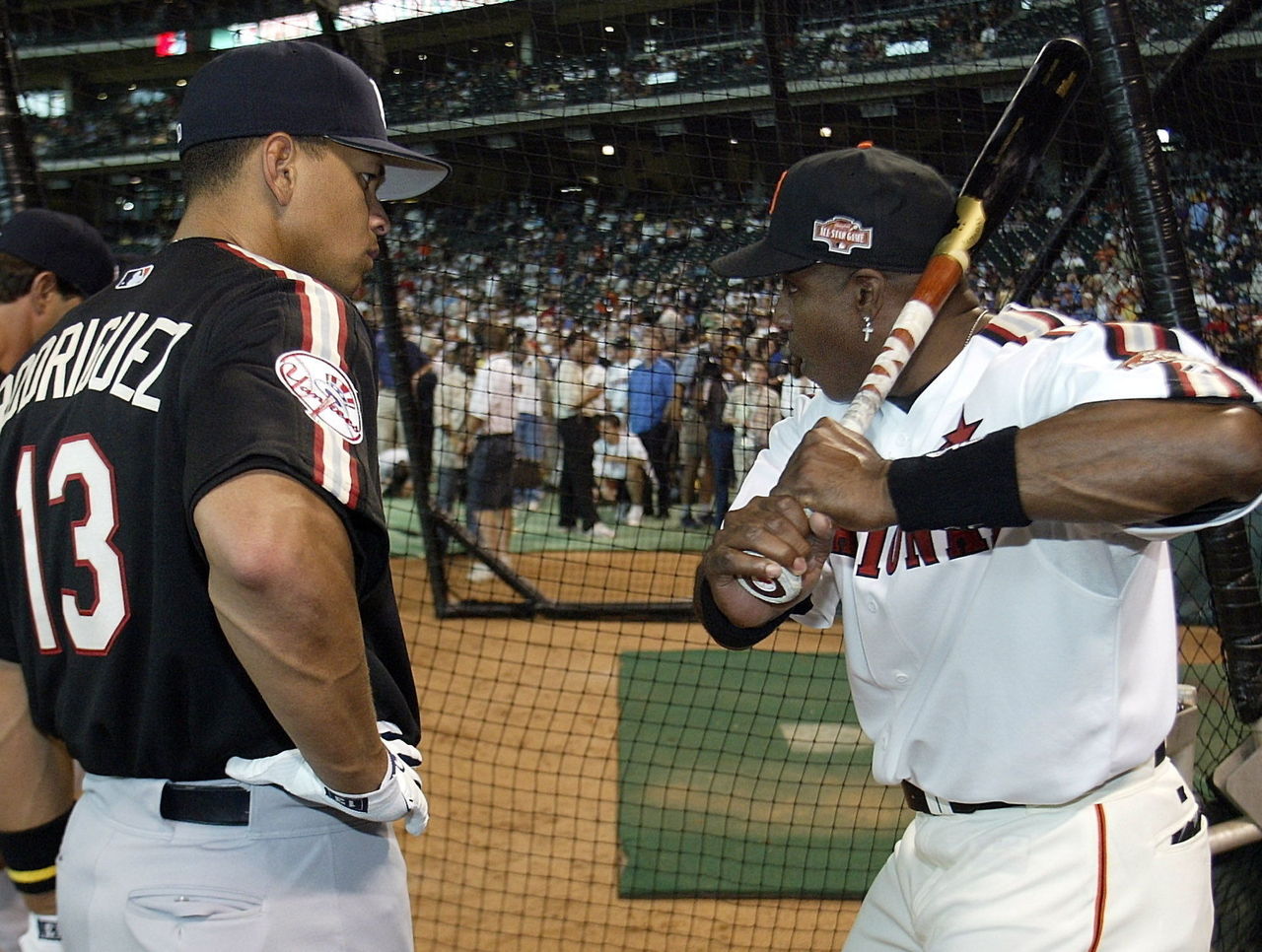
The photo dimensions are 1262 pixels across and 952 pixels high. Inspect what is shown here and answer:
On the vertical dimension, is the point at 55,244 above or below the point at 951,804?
above

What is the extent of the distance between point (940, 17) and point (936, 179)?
4.12m

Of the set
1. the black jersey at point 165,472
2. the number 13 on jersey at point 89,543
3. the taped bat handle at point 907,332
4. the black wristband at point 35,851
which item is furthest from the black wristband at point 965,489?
the black wristband at point 35,851

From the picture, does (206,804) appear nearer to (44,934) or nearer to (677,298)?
(44,934)

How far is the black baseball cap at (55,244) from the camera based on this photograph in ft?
9.95

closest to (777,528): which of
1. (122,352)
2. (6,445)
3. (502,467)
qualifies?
(122,352)

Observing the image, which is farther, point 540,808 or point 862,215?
point 540,808

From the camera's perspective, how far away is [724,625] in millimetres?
2174

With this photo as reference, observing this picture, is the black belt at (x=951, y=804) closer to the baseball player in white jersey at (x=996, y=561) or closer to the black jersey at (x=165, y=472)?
the baseball player in white jersey at (x=996, y=561)

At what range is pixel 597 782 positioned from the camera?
533 centimetres

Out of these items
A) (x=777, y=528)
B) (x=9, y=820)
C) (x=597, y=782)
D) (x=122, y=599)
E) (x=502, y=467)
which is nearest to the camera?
(x=122, y=599)

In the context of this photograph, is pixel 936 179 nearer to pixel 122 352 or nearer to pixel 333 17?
pixel 122 352

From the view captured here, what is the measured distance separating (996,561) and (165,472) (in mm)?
1239

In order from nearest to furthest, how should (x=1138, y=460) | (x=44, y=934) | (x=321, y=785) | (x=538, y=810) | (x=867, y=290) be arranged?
(x=1138, y=460)
(x=321, y=785)
(x=867, y=290)
(x=44, y=934)
(x=538, y=810)

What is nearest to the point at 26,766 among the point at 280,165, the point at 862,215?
the point at 280,165
